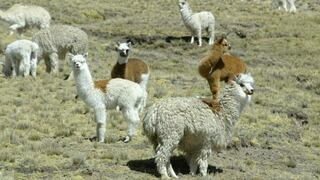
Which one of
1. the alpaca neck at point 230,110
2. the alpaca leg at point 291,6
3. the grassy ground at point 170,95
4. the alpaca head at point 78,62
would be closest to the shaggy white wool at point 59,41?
the grassy ground at point 170,95

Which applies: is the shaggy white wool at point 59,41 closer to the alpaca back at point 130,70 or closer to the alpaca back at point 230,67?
the alpaca back at point 130,70

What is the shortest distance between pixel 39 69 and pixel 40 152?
9345mm

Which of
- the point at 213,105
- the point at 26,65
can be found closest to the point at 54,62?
the point at 26,65

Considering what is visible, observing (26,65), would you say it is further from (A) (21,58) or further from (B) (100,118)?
(B) (100,118)

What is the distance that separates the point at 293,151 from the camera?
11398 mm

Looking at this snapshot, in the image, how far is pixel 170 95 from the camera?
15477 millimetres

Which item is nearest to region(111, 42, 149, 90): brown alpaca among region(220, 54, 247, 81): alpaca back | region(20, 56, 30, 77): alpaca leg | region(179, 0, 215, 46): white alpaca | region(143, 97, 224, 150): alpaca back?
region(220, 54, 247, 81): alpaca back

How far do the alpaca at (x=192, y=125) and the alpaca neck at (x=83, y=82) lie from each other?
179cm

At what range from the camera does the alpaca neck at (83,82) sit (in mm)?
10125

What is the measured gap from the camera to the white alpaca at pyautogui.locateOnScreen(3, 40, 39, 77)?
1611 cm

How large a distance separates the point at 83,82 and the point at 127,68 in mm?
2981

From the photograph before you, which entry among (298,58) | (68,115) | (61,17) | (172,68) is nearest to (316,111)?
(68,115)

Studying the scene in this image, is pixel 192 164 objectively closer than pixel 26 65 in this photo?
Yes

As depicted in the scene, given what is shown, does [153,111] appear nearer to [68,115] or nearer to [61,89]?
[68,115]
